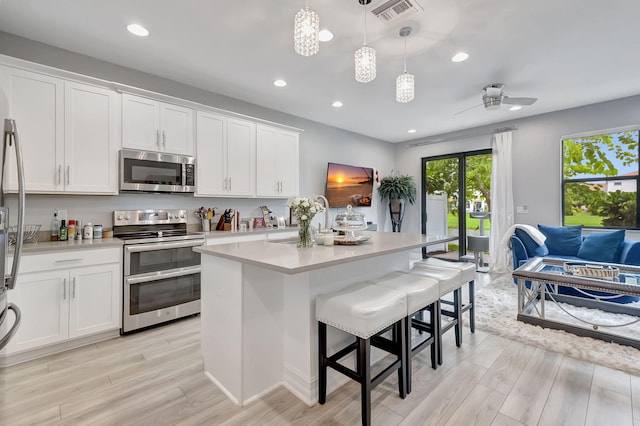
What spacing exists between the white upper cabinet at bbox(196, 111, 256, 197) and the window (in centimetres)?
508

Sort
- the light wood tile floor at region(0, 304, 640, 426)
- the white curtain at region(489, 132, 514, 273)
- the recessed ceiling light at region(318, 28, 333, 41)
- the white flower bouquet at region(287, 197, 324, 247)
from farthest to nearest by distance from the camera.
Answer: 1. the white curtain at region(489, 132, 514, 273)
2. the recessed ceiling light at region(318, 28, 333, 41)
3. the white flower bouquet at region(287, 197, 324, 247)
4. the light wood tile floor at region(0, 304, 640, 426)

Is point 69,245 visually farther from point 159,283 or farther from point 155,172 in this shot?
point 155,172

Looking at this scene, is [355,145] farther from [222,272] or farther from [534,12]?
[222,272]

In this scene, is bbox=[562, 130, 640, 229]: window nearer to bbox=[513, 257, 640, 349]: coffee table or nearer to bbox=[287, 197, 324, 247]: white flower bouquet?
bbox=[513, 257, 640, 349]: coffee table

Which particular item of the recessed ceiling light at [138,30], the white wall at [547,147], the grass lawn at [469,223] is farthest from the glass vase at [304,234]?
the grass lawn at [469,223]

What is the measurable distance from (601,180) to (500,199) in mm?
1362

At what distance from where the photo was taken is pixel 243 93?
12.9 feet

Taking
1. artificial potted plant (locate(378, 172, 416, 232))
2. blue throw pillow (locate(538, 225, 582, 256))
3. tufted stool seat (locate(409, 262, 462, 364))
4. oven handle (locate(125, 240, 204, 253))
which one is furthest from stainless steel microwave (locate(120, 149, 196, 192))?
blue throw pillow (locate(538, 225, 582, 256))

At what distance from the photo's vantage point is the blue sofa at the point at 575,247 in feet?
11.1

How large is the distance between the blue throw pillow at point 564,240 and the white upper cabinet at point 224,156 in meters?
4.38

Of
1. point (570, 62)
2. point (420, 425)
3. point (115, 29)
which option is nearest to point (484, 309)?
point (420, 425)

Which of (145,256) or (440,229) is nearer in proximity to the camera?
(145,256)

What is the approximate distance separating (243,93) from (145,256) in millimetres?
2431

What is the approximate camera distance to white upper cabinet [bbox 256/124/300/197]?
4.14 m
